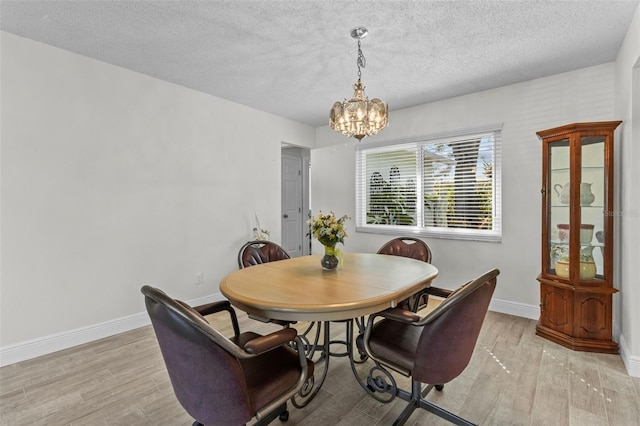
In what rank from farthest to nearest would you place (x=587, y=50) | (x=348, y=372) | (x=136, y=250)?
(x=136, y=250) → (x=587, y=50) → (x=348, y=372)

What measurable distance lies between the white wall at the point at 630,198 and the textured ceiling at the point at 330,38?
0.93 ft

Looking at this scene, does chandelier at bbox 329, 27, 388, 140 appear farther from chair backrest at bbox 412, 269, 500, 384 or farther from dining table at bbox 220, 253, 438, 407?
chair backrest at bbox 412, 269, 500, 384

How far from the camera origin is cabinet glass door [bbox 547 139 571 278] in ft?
9.24

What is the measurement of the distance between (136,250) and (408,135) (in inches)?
142

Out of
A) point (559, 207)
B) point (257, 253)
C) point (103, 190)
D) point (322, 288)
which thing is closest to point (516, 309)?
point (559, 207)

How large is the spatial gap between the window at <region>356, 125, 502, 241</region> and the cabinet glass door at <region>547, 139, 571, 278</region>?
0.66 metres

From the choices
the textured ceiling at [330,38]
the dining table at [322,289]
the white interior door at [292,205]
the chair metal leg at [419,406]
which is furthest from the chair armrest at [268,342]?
the white interior door at [292,205]

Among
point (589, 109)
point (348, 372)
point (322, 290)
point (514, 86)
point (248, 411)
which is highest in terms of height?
point (514, 86)

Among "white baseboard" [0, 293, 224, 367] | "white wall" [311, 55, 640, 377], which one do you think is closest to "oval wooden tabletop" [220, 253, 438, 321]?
"white wall" [311, 55, 640, 377]

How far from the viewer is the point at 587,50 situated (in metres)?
2.68

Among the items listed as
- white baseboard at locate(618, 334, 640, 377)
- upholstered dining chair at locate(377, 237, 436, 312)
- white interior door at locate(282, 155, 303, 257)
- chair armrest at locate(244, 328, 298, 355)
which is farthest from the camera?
white interior door at locate(282, 155, 303, 257)

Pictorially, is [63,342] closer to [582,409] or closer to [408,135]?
[582,409]

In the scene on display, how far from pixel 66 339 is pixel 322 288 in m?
2.52

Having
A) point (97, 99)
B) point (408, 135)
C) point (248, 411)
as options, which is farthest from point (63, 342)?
point (408, 135)
